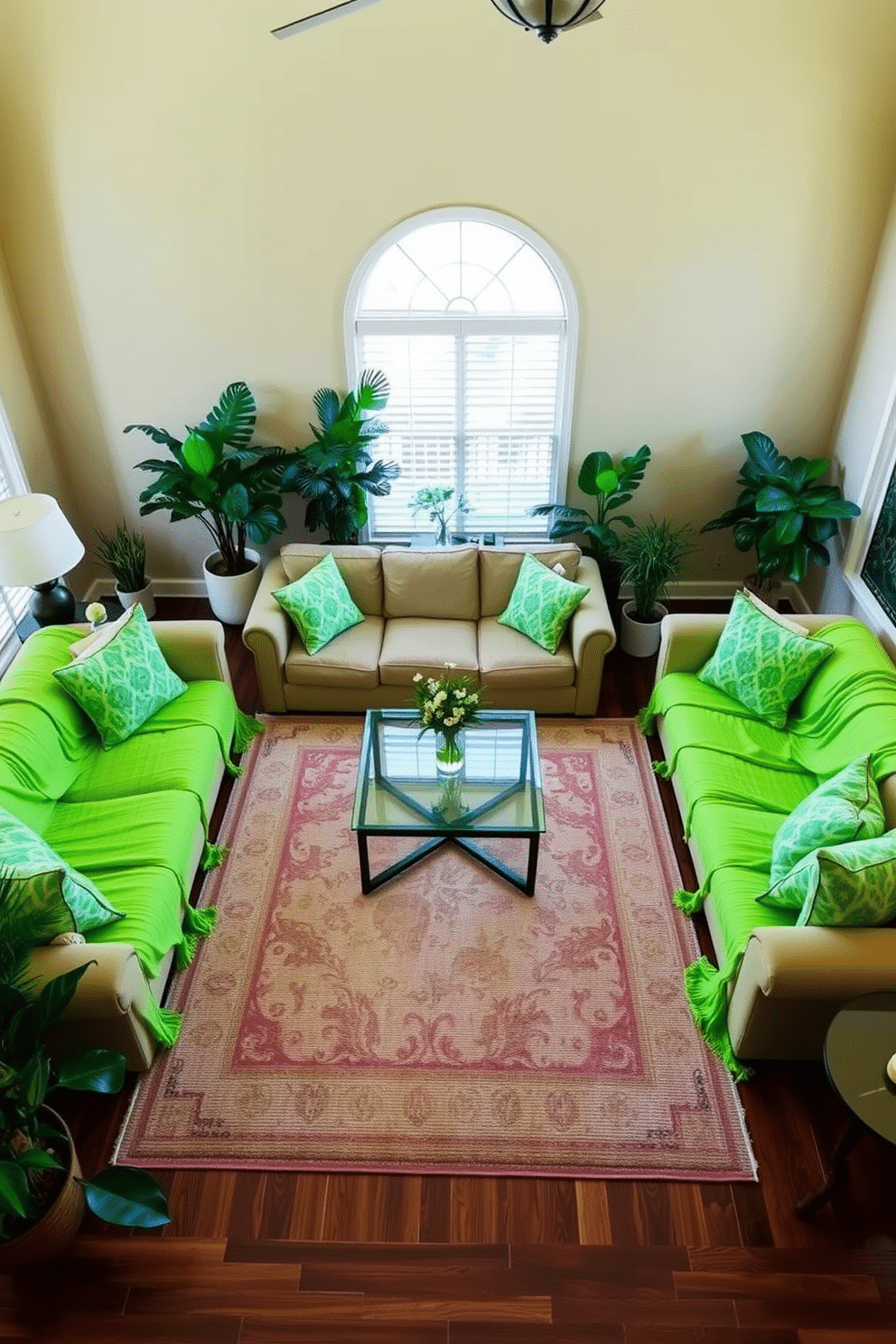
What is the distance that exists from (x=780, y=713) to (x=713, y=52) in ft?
10.5

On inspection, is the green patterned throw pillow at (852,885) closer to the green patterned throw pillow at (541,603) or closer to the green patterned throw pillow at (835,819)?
the green patterned throw pillow at (835,819)

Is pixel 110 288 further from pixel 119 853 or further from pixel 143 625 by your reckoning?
pixel 119 853

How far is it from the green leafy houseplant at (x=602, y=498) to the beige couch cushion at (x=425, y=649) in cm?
87

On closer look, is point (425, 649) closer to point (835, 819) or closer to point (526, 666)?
point (526, 666)

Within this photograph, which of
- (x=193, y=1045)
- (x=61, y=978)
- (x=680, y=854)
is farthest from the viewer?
(x=680, y=854)

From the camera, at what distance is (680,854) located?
160 inches

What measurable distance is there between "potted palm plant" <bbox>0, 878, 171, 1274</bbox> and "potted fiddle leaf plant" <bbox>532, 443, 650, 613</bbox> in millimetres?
3598

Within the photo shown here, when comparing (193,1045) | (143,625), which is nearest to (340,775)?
(143,625)

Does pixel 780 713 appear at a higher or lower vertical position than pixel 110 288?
lower

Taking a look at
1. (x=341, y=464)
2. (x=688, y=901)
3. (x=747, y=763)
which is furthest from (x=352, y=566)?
(x=688, y=901)

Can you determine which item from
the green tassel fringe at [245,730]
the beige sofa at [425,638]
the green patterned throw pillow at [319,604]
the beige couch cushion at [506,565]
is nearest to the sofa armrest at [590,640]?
the beige sofa at [425,638]

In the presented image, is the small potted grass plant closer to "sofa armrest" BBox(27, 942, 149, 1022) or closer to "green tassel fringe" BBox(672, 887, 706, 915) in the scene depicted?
"sofa armrest" BBox(27, 942, 149, 1022)

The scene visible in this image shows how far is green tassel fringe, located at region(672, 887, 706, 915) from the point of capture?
3696mm

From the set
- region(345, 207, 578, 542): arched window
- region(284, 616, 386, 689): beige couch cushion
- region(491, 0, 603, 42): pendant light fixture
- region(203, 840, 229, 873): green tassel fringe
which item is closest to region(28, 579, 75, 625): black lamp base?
region(284, 616, 386, 689): beige couch cushion
